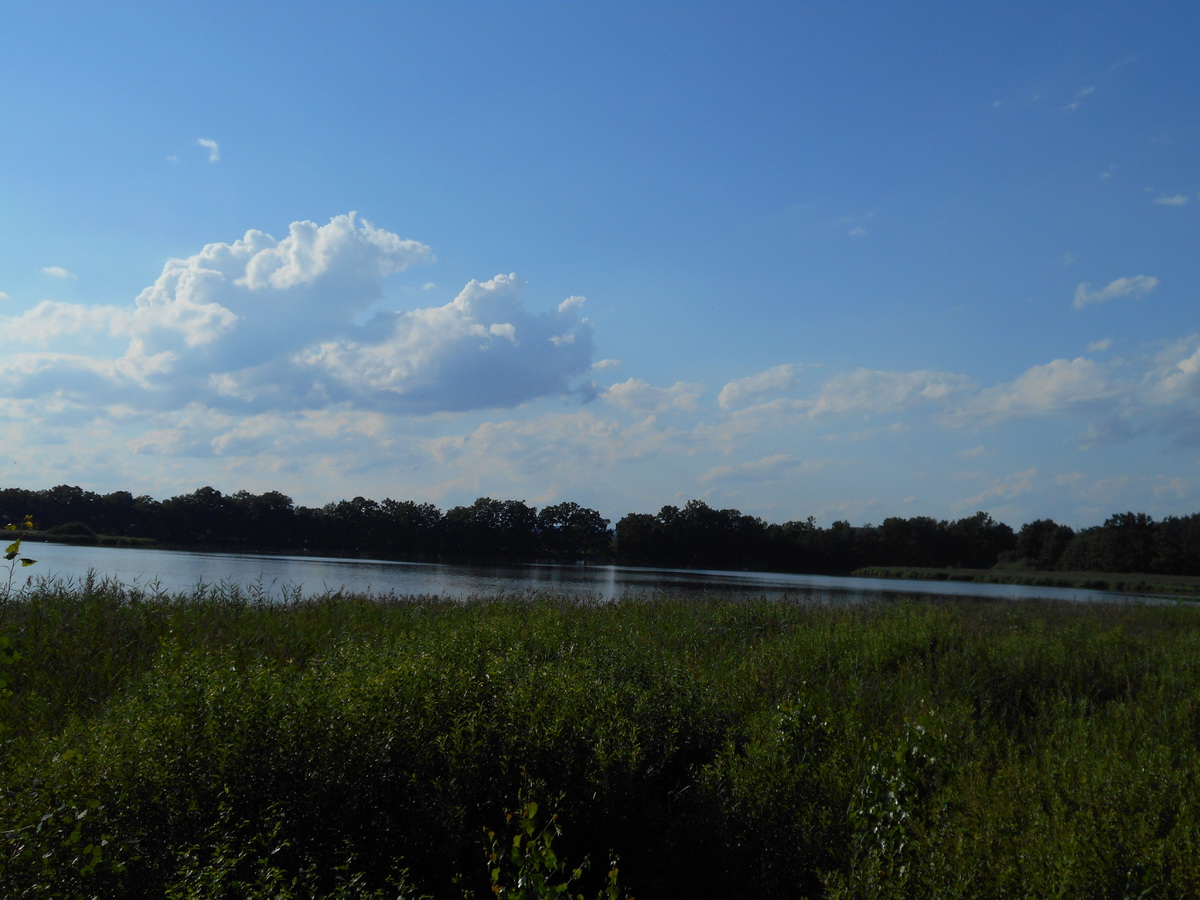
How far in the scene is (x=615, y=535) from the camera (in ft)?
284

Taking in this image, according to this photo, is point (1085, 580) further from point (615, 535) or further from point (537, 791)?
point (537, 791)

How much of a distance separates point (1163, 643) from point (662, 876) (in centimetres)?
1345

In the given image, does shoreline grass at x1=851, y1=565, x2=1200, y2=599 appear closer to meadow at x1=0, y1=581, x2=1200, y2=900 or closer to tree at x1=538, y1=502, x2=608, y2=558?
tree at x1=538, y1=502, x2=608, y2=558

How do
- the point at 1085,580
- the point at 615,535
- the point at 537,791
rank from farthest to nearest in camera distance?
the point at 615,535
the point at 1085,580
the point at 537,791

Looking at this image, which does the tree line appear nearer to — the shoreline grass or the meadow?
the shoreline grass

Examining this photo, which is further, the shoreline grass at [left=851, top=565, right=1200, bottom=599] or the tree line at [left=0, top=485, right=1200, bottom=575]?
the tree line at [left=0, top=485, right=1200, bottom=575]

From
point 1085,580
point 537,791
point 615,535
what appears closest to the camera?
point 537,791

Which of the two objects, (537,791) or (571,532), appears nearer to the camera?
(537,791)

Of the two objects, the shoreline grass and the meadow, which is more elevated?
the meadow

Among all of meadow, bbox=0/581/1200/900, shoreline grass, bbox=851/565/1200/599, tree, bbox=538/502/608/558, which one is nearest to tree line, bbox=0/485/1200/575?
tree, bbox=538/502/608/558

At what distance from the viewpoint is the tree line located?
6594 centimetres

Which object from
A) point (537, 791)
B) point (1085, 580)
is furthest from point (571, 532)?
point (537, 791)

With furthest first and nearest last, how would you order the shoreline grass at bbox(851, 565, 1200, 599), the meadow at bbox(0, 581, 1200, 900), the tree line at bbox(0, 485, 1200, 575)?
Result: the tree line at bbox(0, 485, 1200, 575), the shoreline grass at bbox(851, 565, 1200, 599), the meadow at bbox(0, 581, 1200, 900)

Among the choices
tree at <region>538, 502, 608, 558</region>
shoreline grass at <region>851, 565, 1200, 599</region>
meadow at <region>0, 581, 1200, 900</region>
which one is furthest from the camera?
tree at <region>538, 502, 608, 558</region>
